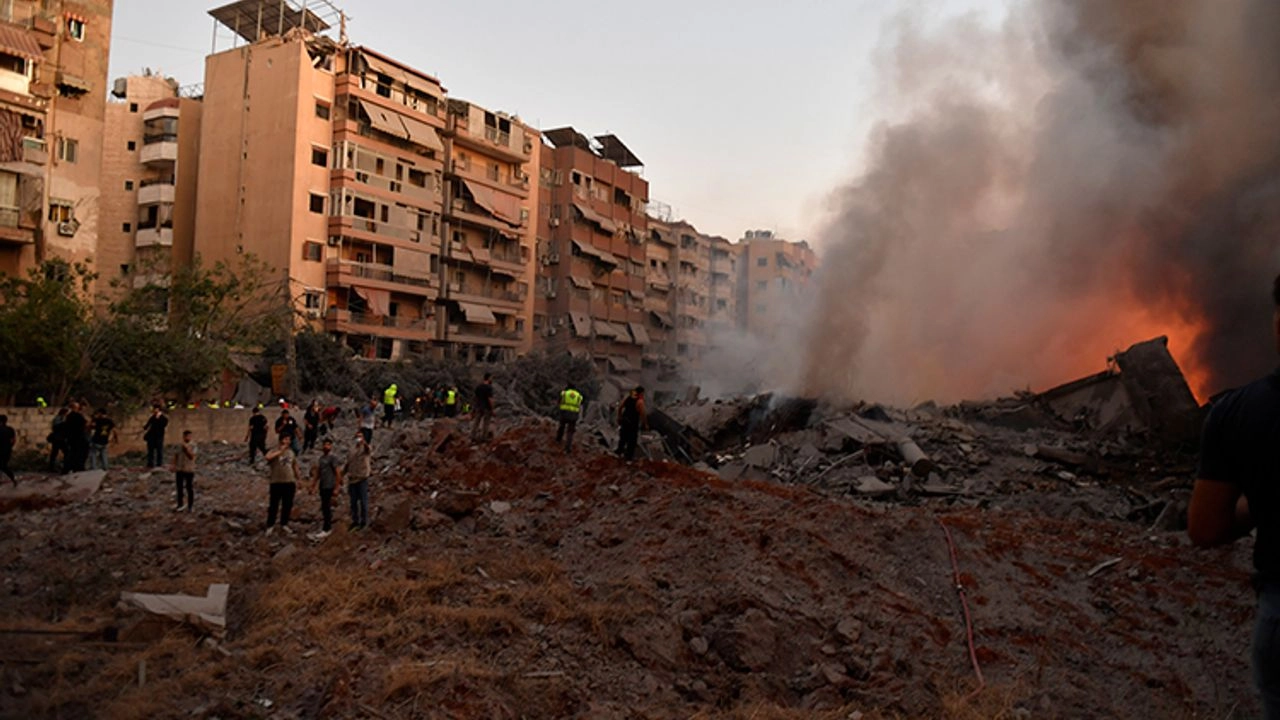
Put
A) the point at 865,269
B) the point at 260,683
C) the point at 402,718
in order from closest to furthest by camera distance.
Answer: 1. the point at 402,718
2. the point at 260,683
3. the point at 865,269

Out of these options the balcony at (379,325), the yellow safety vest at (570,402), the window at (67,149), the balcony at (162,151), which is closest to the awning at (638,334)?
the balcony at (379,325)

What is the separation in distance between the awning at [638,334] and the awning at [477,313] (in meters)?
13.7

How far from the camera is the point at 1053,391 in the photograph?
75.3 feet

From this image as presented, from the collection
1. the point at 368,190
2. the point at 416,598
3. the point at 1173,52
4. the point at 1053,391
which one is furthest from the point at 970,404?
the point at 368,190

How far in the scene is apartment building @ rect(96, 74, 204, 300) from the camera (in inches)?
1512

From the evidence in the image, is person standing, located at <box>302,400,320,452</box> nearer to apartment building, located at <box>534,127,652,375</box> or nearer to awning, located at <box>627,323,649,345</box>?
apartment building, located at <box>534,127,652,375</box>

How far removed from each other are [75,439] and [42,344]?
4.73 meters

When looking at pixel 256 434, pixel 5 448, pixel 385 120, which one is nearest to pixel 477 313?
pixel 385 120

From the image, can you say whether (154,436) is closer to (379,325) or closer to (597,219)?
(379,325)

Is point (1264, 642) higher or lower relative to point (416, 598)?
higher

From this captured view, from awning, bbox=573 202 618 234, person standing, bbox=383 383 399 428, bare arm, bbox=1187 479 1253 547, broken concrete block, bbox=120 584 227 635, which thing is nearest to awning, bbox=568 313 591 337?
awning, bbox=573 202 618 234

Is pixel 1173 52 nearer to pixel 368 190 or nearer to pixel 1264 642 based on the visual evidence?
pixel 1264 642

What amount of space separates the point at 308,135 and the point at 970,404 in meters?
28.9

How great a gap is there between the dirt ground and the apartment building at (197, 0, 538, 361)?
24854 millimetres
